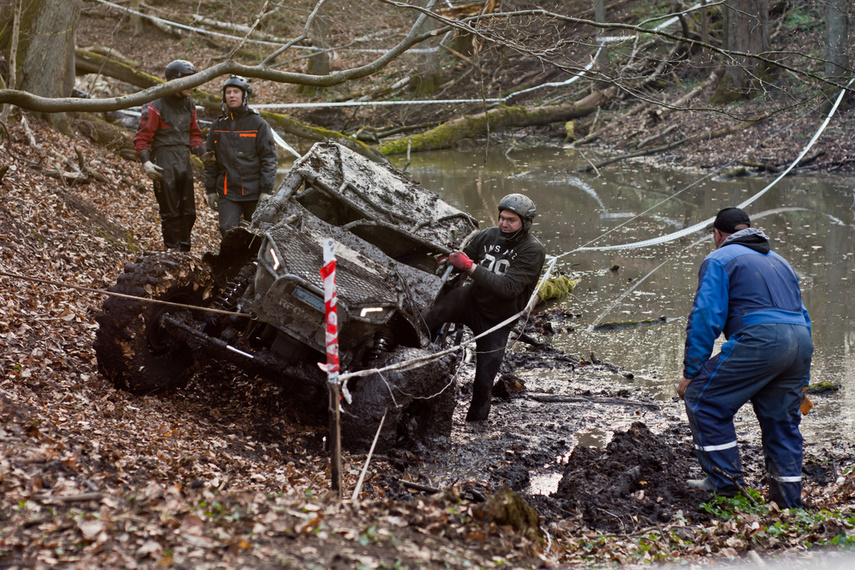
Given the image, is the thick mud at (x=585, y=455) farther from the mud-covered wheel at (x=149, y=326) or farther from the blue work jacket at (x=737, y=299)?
the mud-covered wheel at (x=149, y=326)

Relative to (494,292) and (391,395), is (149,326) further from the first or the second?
(494,292)

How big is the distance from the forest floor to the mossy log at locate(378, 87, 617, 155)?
12776 millimetres

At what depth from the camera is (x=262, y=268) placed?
534 cm

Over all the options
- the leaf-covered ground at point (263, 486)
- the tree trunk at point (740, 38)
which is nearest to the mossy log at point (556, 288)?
the leaf-covered ground at point (263, 486)

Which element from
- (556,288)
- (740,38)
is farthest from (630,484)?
(740,38)

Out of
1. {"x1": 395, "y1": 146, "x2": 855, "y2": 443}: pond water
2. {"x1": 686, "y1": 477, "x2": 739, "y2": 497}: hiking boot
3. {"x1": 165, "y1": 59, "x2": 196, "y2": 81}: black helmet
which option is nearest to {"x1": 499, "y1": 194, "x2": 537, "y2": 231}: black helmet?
{"x1": 395, "y1": 146, "x2": 855, "y2": 443}: pond water

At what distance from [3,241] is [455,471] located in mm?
5099

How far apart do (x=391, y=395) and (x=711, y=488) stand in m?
2.31

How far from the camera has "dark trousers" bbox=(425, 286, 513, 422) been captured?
670cm

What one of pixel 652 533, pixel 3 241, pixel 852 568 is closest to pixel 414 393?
pixel 652 533

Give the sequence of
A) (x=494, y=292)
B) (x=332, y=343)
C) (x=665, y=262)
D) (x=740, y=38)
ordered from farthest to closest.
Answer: (x=740, y=38)
(x=665, y=262)
(x=494, y=292)
(x=332, y=343)

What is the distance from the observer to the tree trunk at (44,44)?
1127cm

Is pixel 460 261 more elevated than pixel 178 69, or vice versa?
pixel 178 69

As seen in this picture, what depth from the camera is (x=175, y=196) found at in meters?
8.72
